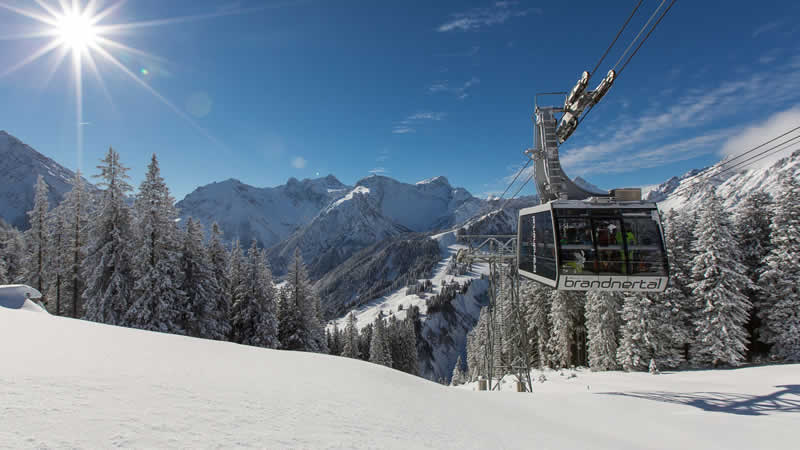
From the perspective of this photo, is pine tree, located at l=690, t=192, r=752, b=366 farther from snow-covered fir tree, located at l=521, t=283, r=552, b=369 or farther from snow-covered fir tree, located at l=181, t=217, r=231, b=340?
snow-covered fir tree, located at l=181, t=217, r=231, b=340

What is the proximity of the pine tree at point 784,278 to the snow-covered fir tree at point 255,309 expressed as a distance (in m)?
36.6

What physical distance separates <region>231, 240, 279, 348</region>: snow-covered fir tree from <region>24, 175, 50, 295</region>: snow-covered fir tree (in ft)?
44.6

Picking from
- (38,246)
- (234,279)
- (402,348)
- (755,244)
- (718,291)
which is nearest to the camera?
(718,291)

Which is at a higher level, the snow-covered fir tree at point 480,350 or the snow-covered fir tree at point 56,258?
the snow-covered fir tree at point 56,258

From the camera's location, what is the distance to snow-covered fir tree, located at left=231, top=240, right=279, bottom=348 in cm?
2812

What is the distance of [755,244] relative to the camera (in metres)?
26.3

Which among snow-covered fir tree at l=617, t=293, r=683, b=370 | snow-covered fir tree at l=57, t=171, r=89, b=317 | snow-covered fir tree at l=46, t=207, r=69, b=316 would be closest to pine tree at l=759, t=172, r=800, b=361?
snow-covered fir tree at l=617, t=293, r=683, b=370

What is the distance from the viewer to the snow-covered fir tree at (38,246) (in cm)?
2572

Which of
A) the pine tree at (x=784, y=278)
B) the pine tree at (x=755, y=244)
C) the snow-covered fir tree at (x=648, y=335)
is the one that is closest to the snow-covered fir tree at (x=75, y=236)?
the snow-covered fir tree at (x=648, y=335)

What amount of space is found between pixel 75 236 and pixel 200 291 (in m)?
10.1

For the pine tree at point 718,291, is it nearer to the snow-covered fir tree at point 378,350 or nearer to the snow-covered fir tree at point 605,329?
the snow-covered fir tree at point 605,329

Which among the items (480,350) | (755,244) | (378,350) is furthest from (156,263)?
(755,244)

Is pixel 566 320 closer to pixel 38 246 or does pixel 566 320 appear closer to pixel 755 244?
pixel 755 244

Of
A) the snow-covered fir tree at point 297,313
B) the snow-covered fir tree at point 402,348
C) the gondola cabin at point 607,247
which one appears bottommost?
the snow-covered fir tree at point 402,348
